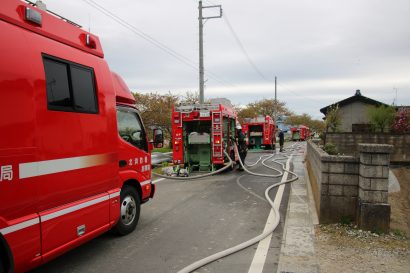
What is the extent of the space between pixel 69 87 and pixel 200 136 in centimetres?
937

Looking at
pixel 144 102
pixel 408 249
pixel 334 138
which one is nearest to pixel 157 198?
pixel 408 249

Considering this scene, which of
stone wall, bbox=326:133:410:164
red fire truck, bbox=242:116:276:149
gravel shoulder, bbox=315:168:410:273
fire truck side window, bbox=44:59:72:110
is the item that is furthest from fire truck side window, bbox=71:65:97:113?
red fire truck, bbox=242:116:276:149

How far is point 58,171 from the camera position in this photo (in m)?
4.14

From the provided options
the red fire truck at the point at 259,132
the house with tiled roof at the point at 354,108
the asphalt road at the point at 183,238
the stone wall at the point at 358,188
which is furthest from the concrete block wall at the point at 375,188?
the red fire truck at the point at 259,132

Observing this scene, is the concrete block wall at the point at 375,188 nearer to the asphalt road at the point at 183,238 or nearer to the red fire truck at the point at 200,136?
the asphalt road at the point at 183,238

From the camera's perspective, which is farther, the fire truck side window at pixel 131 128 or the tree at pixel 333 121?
the tree at pixel 333 121

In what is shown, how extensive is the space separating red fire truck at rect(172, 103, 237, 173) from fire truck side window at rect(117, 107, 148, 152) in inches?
265

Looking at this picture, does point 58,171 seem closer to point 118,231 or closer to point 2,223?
point 2,223

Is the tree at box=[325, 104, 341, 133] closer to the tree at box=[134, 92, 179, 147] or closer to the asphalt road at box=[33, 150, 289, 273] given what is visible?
the asphalt road at box=[33, 150, 289, 273]

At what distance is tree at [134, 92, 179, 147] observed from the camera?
3134 centimetres

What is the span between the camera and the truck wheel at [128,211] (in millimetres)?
5898

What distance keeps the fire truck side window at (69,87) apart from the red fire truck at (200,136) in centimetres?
859

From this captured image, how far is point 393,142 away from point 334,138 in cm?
227

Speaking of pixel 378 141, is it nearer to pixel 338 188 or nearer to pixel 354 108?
pixel 338 188
